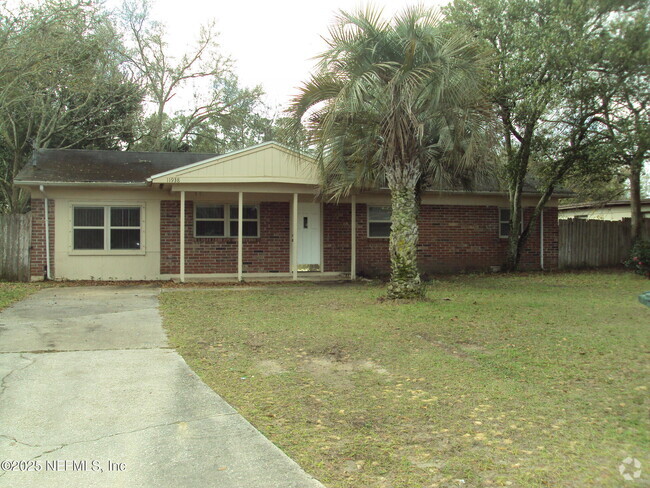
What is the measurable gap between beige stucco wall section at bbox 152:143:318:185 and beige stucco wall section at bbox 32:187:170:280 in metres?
1.99

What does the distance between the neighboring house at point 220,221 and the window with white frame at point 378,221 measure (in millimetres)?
31

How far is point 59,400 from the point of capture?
4750 mm

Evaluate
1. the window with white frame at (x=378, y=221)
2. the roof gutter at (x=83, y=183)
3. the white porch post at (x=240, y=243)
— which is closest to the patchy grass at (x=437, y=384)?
the white porch post at (x=240, y=243)

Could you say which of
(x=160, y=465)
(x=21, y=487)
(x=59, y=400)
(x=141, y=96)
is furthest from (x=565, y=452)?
(x=141, y=96)

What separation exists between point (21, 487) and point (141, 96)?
25.4 metres

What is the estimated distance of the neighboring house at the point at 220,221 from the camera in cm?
1382

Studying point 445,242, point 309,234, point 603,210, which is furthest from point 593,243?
point 309,234

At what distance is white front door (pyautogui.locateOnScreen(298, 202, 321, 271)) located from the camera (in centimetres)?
1571

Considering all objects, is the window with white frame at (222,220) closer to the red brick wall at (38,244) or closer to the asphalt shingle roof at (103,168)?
the asphalt shingle roof at (103,168)

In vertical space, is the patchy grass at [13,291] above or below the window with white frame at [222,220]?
below

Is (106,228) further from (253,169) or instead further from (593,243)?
(593,243)

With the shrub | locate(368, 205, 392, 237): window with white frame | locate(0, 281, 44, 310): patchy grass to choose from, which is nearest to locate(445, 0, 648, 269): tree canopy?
the shrub

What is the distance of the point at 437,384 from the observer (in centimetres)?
527

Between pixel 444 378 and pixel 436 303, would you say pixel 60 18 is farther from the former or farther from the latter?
pixel 444 378
